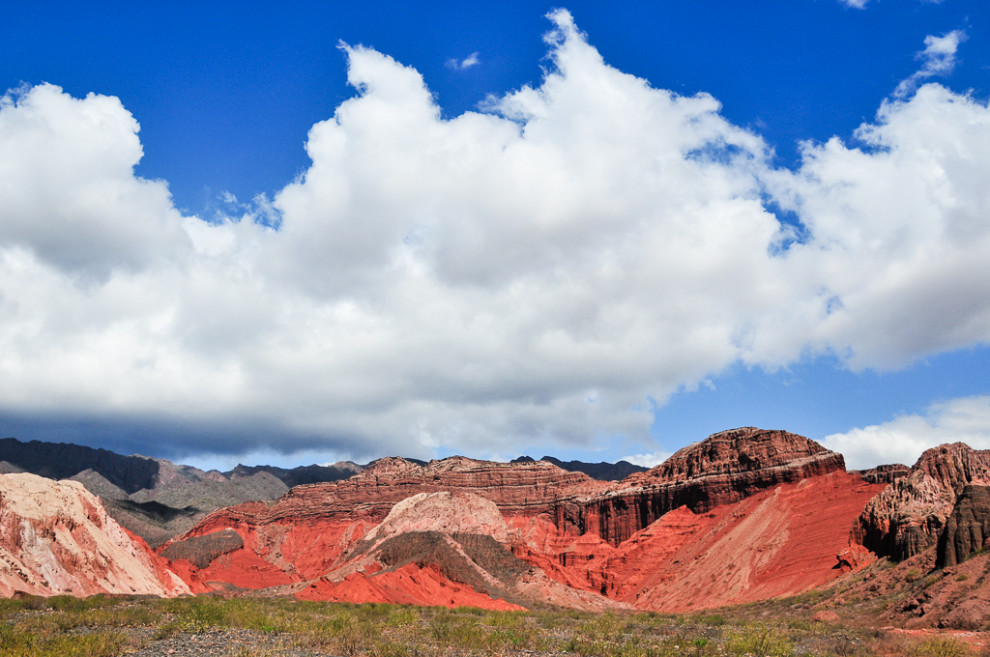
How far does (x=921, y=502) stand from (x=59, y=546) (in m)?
63.9

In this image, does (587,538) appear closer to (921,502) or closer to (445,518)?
(445,518)

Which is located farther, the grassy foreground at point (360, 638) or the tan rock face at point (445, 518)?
the tan rock face at point (445, 518)

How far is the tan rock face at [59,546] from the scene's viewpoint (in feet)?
126

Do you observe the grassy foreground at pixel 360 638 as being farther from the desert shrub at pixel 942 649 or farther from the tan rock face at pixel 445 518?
the tan rock face at pixel 445 518

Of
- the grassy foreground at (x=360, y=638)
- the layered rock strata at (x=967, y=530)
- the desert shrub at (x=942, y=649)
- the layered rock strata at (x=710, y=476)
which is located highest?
the layered rock strata at (x=710, y=476)

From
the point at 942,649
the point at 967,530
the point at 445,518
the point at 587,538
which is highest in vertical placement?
the point at 967,530

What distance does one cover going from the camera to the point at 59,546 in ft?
136

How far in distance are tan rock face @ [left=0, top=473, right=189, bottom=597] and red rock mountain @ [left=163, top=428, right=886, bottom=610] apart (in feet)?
50.9

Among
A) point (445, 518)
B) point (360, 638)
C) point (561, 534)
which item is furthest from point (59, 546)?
point (561, 534)

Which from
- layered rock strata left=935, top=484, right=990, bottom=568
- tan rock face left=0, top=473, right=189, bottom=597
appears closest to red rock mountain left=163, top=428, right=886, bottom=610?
tan rock face left=0, top=473, right=189, bottom=597

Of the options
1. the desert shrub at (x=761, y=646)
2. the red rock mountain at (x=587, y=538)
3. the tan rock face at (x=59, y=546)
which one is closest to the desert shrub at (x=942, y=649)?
the desert shrub at (x=761, y=646)

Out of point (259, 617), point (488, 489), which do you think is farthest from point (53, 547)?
point (488, 489)

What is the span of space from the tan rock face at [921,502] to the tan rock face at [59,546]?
57.2 meters

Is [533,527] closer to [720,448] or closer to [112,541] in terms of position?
[720,448]
